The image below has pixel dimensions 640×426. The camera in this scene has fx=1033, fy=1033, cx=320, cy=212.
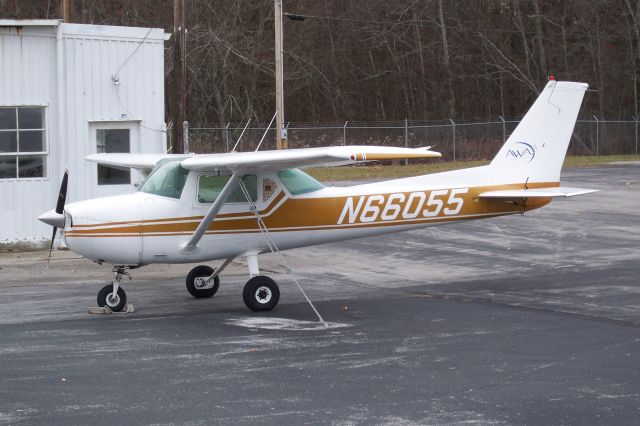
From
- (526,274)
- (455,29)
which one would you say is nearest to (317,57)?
(455,29)

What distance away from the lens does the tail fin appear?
14.4m

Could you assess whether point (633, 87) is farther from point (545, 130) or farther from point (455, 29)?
point (545, 130)

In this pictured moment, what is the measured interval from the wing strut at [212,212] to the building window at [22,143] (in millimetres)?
7440

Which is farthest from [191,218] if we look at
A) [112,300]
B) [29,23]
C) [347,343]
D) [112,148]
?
[29,23]

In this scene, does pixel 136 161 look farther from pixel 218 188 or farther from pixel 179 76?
pixel 179 76

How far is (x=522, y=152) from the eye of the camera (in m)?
14.5

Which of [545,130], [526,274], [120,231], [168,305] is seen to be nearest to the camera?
[120,231]

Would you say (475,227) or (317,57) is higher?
(317,57)

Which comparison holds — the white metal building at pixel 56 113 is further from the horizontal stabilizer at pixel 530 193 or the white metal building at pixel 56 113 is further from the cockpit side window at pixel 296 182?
the horizontal stabilizer at pixel 530 193

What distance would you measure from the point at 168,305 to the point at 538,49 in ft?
137

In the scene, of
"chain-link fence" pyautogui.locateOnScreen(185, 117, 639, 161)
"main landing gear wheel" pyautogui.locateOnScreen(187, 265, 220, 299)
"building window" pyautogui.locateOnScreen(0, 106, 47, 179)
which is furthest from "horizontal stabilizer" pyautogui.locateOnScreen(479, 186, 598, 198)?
"chain-link fence" pyautogui.locateOnScreen(185, 117, 639, 161)

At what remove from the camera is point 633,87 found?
52344 millimetres

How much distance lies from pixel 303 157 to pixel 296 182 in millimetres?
1684

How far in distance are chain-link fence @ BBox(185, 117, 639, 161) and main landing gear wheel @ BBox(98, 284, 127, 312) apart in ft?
90.0
